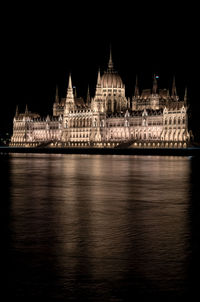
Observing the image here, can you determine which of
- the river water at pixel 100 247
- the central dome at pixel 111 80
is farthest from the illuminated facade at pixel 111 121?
the river water at pixel 100 247

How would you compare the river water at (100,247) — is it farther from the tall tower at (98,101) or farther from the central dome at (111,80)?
the central dome at (111,80)

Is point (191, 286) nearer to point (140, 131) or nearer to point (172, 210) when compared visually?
point (172, 210)

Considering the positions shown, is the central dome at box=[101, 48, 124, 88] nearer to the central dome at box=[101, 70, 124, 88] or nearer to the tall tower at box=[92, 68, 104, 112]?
the central dome at box=[101, 70, 124, 88]

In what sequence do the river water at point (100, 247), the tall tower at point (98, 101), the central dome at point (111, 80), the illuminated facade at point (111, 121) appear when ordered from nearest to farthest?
the river water at point (100, 247)
the illuminated facade at point (111, 121)
the tall tower at point (98, 101)
the central dome at point (111, 80)

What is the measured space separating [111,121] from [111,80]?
1992cm

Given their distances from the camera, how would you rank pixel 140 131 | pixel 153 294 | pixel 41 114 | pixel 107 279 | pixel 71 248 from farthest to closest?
1. pixel 41 114
2. pixel 140 131
3. pixel 71 248
4. pixel 107 279
5. pixel 153 294

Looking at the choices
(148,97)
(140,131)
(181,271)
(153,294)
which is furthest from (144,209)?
(148,97)

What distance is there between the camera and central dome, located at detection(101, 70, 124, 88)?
517 feet

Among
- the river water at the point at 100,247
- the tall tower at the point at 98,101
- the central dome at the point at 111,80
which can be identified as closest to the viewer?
the river water at the point at 100,247

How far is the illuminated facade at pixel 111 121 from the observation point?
124438mm

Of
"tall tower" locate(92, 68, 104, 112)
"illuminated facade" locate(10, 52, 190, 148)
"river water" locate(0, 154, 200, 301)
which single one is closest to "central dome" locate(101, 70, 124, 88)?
"illuminated facade" locate(10, 52, 190, 148)

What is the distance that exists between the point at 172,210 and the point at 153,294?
903 cm

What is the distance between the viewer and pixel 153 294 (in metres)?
7.62

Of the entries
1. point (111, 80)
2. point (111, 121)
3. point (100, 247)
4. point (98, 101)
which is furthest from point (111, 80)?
point (100, 247)
